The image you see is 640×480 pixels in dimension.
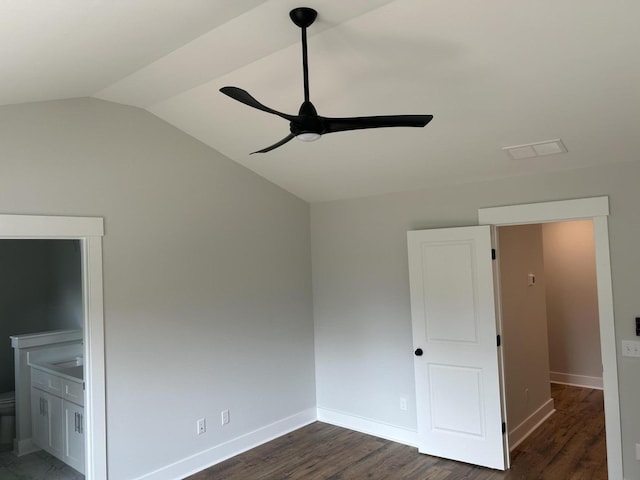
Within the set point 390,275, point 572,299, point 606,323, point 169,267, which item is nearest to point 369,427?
point 390,275

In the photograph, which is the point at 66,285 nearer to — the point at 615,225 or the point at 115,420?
the point at 115,420

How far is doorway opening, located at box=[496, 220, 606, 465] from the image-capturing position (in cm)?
421

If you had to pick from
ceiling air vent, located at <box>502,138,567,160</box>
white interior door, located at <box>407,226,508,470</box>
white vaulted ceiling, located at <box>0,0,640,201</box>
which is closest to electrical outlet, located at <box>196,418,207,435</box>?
white interior door, located at <box>407,226,508,470</box>

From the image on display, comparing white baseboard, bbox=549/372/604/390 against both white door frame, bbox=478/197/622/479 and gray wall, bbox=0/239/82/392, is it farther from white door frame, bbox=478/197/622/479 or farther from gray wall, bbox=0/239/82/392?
gray wall, bbox=0/239/82/392

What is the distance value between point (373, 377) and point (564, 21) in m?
3.49

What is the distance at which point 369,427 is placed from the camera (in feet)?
15.1

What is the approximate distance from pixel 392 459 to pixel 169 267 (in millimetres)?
2529

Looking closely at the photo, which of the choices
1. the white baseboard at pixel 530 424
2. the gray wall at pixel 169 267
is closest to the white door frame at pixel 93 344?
the gray wall at pixel 169 267

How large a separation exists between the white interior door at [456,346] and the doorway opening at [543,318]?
0.33 meters

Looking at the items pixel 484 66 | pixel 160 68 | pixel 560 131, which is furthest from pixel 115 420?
pixel 560 131

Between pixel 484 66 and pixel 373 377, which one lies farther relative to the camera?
pixel 373 377

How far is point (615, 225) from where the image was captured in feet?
10.6

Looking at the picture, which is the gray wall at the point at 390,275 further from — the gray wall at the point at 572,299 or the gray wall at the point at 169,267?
the gray wall at the point at 572,299

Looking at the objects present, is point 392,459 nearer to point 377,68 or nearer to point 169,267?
point 169,267
